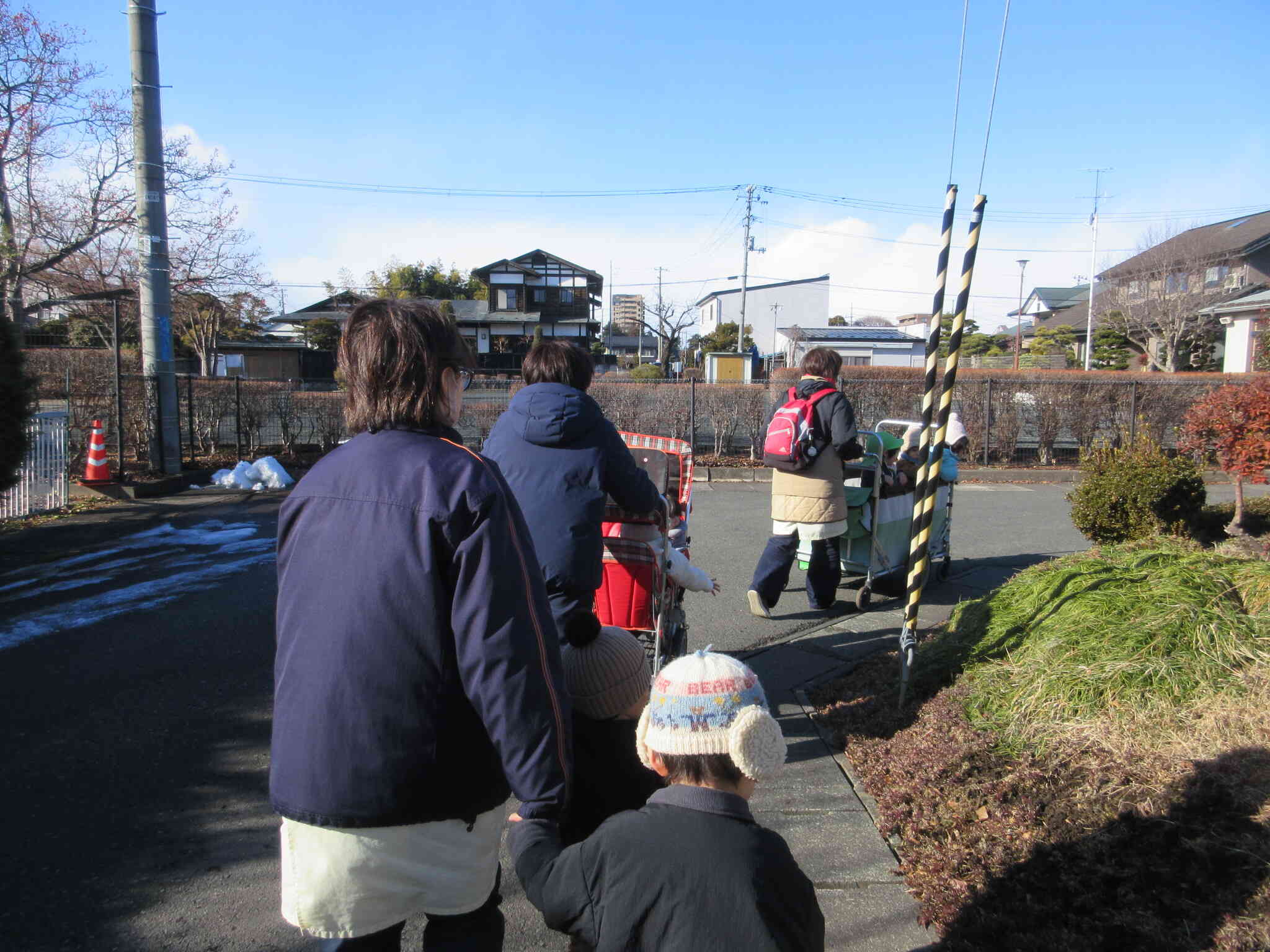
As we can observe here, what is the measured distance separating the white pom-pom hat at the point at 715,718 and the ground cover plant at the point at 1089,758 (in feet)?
4.67

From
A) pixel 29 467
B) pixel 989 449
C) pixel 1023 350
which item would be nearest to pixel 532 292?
pixel 1023 350

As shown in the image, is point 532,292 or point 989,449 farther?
point 532,292

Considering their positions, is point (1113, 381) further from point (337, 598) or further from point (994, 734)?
point (337, 598)

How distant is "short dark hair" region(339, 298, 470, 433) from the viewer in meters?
1.86

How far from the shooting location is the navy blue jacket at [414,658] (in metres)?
1.70

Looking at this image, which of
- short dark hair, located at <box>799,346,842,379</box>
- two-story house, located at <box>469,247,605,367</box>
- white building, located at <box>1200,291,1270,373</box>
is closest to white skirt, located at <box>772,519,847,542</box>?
short dark hair, located at <box>799,346,842,379</box>

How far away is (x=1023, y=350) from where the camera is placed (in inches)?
1967

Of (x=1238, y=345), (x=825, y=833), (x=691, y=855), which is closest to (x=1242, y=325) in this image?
(x=1238, y=345)

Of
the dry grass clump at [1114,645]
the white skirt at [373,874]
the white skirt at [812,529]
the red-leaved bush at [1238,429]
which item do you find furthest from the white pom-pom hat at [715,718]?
the red-leaved bush at [1238,429]

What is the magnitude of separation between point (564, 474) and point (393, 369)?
152 centimetres

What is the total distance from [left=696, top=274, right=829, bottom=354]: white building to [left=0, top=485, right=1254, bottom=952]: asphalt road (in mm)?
63380

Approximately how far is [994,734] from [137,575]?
7274 mm

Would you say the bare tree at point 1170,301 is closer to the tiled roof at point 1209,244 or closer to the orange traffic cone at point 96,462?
the tiled roof at point 1209,244

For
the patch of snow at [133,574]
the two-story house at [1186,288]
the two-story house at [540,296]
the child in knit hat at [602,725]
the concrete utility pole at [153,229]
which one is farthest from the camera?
the two-story house at [540,296]
